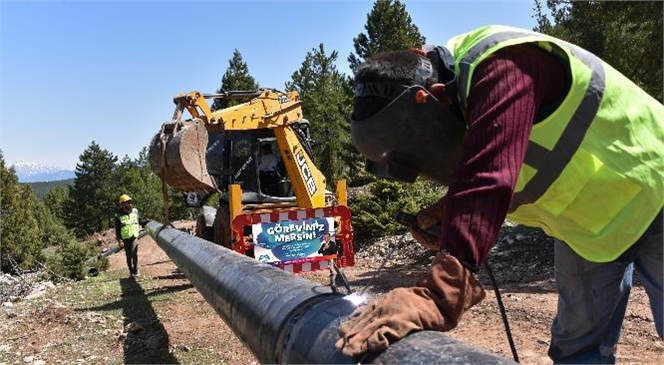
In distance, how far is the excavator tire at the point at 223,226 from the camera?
9.73 meters

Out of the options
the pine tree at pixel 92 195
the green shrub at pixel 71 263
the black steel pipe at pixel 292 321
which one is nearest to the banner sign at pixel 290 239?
the black steel pipe at pixel 292 321

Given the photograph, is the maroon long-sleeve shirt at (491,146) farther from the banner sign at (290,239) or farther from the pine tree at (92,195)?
the pine tree at (92,195)

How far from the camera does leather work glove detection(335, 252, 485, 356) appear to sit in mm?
1430

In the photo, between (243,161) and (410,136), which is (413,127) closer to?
(410,136)

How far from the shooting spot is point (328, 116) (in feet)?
120

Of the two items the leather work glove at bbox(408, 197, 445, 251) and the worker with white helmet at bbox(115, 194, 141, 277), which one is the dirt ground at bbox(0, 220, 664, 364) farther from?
the worker with white helmet at bbox(115, 194, 141, 277)

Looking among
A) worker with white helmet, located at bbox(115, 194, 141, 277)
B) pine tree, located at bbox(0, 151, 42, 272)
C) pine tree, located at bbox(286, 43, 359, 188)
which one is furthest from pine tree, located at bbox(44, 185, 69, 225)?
worker with white helmet, located at bbox(115, 194, 141, 277)

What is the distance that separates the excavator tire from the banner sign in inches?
42.8

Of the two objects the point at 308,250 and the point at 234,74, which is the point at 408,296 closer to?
the point at 308,250

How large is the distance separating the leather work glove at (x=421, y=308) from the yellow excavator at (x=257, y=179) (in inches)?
251

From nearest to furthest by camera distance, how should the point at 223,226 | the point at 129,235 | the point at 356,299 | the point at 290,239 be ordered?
1. the point at 356,299
2. the point at 290,239
3. the point at 223,226
4. the point at 129,235

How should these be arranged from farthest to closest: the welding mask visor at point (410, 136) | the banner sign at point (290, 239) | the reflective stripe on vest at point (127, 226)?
the reflective stripe on vest at point (127, 226)
the banner sign at point (290, 239)
the welding mask visor at point (410, 136)

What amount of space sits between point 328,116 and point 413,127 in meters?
35.0

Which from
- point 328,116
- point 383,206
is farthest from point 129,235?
point 328,116
